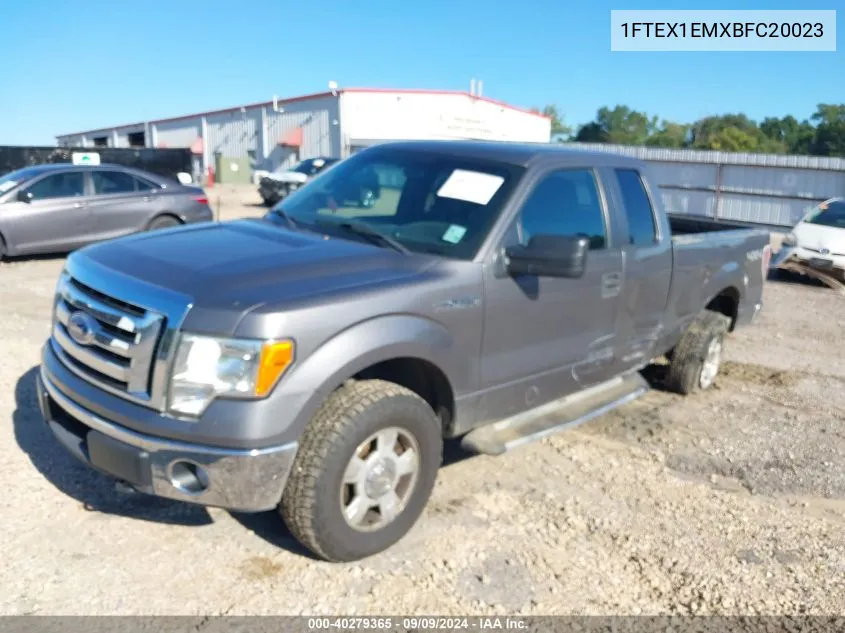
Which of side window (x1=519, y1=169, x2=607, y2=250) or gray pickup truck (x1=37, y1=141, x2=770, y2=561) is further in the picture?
side window (x1=519, y1=169, x2=607, y2=250)

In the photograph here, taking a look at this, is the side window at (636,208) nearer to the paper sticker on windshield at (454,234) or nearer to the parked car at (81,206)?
the paper sticker on windshield at (454,234)

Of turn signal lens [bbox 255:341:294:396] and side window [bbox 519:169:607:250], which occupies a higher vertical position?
side window [bbox 519:169:607:250]

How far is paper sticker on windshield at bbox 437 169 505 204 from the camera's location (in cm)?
409

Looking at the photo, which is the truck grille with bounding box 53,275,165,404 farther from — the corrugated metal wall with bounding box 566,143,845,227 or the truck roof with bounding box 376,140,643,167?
the corrugated metal wall with bounding box 566,143,845,227

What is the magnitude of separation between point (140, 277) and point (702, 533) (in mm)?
3001

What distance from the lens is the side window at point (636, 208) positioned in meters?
4.95

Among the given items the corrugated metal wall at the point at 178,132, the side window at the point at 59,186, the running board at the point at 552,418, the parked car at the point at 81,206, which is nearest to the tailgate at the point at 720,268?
the running board at the point at 552,418

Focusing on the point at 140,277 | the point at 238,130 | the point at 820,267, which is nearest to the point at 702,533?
the point at 140,277

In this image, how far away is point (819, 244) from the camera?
12.5 m

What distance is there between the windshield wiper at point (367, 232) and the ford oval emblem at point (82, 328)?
138 centimetres

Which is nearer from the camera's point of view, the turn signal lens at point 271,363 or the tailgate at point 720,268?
the turn signal lens at point 271,363

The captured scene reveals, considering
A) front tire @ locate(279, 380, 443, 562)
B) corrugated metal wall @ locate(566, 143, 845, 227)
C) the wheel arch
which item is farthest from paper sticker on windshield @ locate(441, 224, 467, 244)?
corrugated metal wall @ locate(566, 143, 845, 227)

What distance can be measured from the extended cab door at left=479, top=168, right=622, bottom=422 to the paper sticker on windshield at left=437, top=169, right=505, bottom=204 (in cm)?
19

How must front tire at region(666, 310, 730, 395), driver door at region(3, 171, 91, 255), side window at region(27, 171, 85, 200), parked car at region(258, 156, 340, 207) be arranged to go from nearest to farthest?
front tire at region(666, 310, 730, 395) < driver door at region(3, 171, 91, 255) < side window at region(27, 171, 85, 200) < parked car at region(258, 156, 340, 207)
